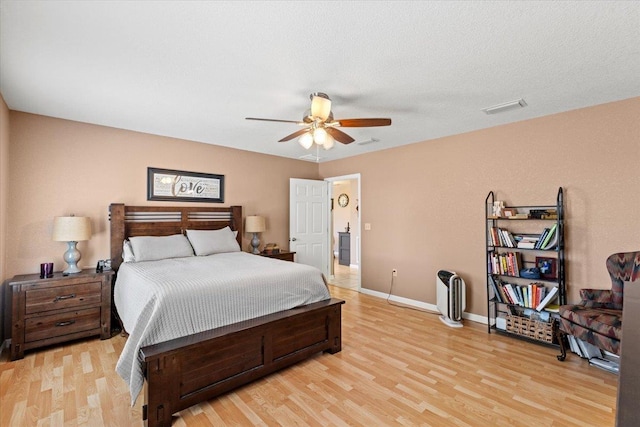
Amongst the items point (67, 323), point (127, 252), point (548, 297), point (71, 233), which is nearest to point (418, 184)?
point (548, 297)

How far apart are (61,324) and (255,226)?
2572 mm

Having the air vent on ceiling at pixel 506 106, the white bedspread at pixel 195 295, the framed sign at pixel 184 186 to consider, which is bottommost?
the white bedspread at pixel 195 295

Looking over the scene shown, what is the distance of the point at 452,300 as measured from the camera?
3.71 meters

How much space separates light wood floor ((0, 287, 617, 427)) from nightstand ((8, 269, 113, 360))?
0.15 metres

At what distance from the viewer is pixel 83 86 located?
2625 mm

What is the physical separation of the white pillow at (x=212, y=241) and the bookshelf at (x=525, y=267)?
336 cm

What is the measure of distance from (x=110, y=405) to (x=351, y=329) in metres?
2.38

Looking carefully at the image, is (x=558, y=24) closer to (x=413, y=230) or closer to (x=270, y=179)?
(x=413, y=230)

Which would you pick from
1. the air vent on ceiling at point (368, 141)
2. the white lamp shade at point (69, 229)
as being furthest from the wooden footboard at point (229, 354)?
the air vent on ceiling at point (368, 141)

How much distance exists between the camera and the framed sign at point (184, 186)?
4137 mm

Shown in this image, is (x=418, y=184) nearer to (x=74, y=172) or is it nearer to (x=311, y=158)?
(x=311, y=158)

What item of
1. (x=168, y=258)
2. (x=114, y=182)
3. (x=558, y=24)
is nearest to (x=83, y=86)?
(x=114, y=182)

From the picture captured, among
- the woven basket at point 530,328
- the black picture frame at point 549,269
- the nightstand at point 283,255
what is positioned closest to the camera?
the woven basket at point 530,328

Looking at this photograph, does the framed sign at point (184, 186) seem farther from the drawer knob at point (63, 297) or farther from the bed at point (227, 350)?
the drawer knob at point (63, 297)
